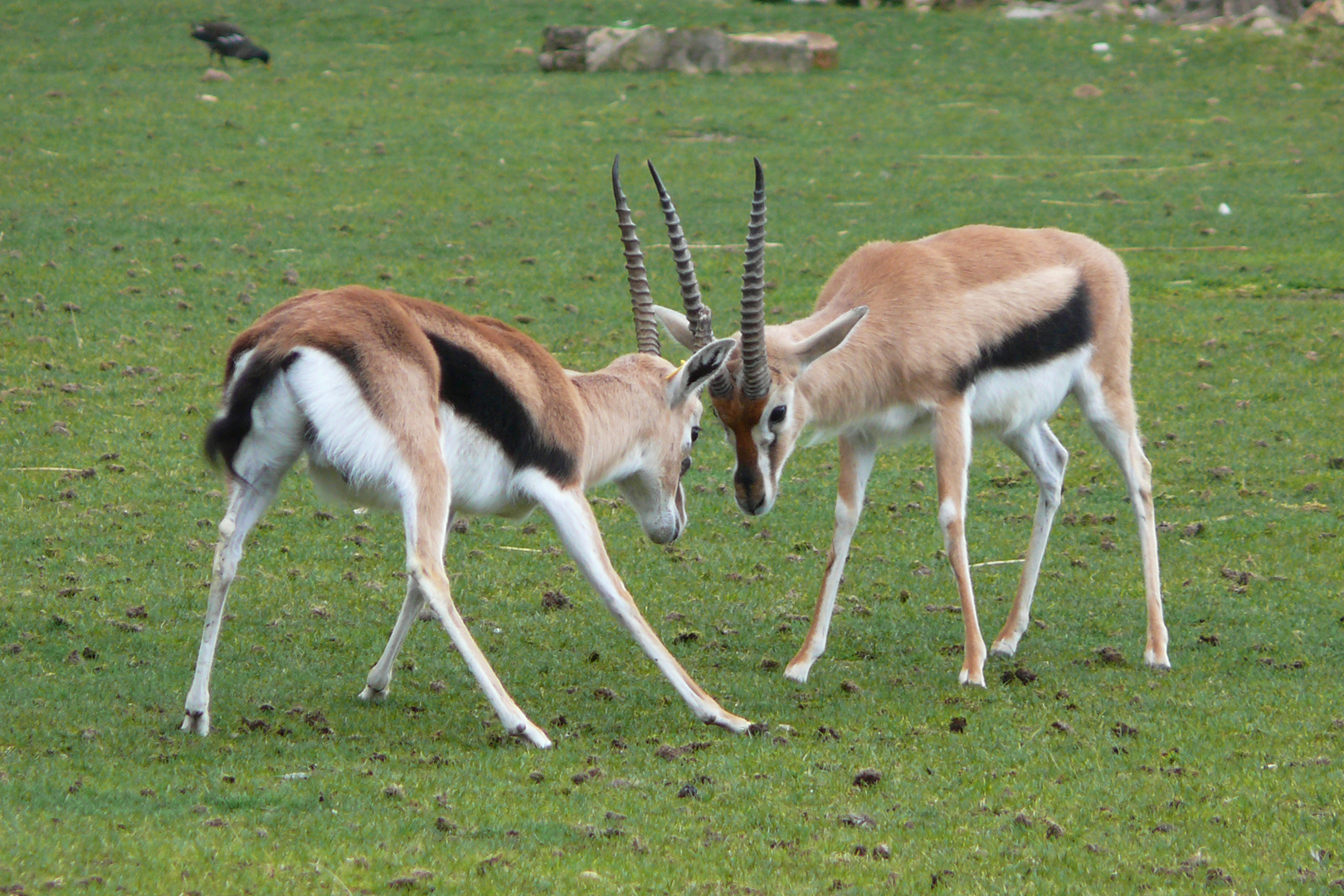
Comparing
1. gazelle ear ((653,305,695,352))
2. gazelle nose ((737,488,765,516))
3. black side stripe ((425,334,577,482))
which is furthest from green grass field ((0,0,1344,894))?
gazelle ear ((653,305,695,352))

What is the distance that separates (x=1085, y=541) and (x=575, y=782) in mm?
3991

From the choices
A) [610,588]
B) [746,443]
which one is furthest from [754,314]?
[610,588]

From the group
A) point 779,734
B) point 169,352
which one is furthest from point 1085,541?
point 169,352

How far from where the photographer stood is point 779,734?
5.29m

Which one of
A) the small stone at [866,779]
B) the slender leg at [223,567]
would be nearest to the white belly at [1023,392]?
the small stone at [866,779]

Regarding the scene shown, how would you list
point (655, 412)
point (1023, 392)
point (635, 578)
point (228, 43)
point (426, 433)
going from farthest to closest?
point (228, 43) → point (635, 578) → point (1023, 392) → point (655, 412) → point (426, 433)

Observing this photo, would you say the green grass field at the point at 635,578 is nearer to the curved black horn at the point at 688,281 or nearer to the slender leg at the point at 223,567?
the slender leg at the point at 223,567

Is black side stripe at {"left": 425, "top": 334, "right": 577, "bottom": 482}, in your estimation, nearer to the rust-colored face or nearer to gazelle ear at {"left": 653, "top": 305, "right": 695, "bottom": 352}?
the rust-colored face

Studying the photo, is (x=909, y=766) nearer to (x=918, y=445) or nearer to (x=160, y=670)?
(x=160, y=670)

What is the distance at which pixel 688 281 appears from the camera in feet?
19.7

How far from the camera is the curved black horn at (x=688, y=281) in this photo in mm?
5879

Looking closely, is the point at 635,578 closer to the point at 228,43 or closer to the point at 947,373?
the point at 947,373

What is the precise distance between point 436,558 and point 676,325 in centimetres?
209

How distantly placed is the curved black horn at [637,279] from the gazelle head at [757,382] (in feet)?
0.49
